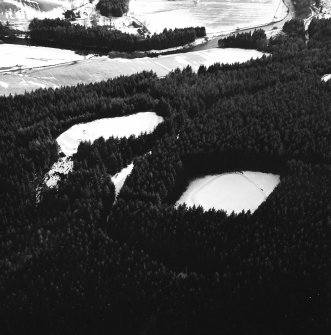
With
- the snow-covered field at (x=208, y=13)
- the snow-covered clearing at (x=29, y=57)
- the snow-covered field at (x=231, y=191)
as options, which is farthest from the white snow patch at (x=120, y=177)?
the snow-covered field at (x=208, y=13)

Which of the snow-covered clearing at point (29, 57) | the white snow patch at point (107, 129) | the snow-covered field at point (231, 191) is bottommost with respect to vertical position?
the snow-covered field at point (231, 191)

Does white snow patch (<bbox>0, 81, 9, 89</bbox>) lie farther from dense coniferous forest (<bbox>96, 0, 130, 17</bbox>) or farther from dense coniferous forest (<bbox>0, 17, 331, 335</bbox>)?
dense coniferous forest (<bbox>96, 0, 130, 17</bbox>)

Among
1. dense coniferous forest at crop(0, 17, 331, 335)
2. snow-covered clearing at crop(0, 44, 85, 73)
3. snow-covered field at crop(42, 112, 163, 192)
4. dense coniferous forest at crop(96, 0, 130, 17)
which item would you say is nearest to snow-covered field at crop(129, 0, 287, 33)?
dense coniferous forest at crop(96, 0, 130, 17)

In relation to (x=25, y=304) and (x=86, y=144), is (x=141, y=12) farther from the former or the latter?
(x=25, y=304)

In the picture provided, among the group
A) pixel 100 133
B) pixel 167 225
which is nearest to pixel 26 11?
pixel 100 133

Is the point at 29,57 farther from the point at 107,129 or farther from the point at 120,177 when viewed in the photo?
the point at 120,177

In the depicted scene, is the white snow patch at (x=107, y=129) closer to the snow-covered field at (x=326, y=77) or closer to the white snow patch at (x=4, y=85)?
the white snow patch at (x=4, y=85)

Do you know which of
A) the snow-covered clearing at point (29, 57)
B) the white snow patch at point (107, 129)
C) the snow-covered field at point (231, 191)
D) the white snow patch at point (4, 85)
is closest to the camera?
the snow-covered field at point (231, 191)
